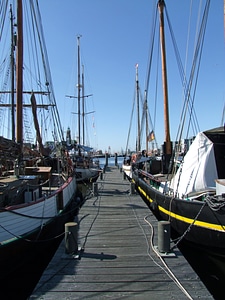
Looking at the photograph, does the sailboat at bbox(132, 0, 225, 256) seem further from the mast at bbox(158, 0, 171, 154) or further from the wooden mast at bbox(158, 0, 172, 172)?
the mast at bbox(158, 0, 171, 154)

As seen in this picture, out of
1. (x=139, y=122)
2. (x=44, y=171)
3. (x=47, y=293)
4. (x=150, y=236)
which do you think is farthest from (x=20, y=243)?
(x=139, y=122)

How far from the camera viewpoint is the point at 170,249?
19.6 ft

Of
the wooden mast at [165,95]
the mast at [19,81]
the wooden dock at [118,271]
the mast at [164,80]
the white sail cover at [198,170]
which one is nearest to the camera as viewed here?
the wooden dock at [118,271]

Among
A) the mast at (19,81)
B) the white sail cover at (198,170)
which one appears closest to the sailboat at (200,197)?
the white sail cover at (198,170)

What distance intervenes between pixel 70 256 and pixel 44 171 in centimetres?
666

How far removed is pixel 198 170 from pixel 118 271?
15.0ft

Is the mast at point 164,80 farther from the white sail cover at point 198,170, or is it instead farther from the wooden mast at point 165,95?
the white sail cover at point 198,170

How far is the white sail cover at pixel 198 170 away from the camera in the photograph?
8.35m

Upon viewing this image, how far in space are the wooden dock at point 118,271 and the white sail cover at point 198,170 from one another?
1752 mm

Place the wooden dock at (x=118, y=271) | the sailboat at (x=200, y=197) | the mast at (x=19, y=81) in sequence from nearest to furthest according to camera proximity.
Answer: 1. the wooden dock at (x=118, y=271)
2. the sailboat at (x=200, y=197)
3. the mast at (x=19, y=81)

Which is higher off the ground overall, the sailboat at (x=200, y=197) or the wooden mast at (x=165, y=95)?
the wooden mast at (x=165, y=95)

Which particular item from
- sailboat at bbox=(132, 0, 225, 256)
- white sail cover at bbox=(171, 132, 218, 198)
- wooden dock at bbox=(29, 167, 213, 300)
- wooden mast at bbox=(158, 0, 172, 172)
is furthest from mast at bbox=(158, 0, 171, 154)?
wooden dock at bbox=(29, 167, 213, 300)

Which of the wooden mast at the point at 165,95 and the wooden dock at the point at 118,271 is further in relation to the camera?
the wooden mast at the point at 165,95

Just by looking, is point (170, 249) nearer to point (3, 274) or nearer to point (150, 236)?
point (150, 236)
